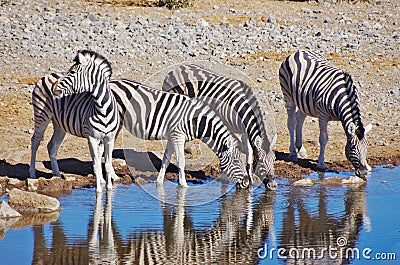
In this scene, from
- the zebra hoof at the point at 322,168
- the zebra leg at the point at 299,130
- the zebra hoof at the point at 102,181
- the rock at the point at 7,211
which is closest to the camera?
the rock at the point at 7,211

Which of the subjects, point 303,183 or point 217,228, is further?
point 303,183

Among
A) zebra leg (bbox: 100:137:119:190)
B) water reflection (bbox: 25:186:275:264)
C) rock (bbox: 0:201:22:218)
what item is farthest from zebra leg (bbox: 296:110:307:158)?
rock (bbox: 0:201:22:218)

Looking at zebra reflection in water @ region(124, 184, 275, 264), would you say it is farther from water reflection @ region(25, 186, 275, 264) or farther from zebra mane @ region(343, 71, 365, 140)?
zebra mane @ region(343, 71, 365, 140)

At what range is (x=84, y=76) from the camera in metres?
9.48

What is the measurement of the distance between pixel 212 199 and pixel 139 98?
6.18 ft

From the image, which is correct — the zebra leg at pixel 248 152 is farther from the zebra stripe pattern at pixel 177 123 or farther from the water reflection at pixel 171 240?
the water reflection at pixel 171 240

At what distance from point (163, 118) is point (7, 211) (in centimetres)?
265

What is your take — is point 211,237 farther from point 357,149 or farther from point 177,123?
point 357,149

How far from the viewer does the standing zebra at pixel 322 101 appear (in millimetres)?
10797

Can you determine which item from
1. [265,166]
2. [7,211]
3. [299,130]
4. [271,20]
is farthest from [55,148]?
[271,20]

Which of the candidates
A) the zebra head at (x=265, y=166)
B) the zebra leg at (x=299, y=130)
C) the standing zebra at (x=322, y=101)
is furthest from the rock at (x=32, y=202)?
the zebra leg at (x=299, y=130)

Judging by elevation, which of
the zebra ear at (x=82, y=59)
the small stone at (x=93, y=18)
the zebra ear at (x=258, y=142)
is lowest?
the zebra ear at (x=258, y=142)

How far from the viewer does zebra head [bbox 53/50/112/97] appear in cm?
948

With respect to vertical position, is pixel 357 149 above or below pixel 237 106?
below
